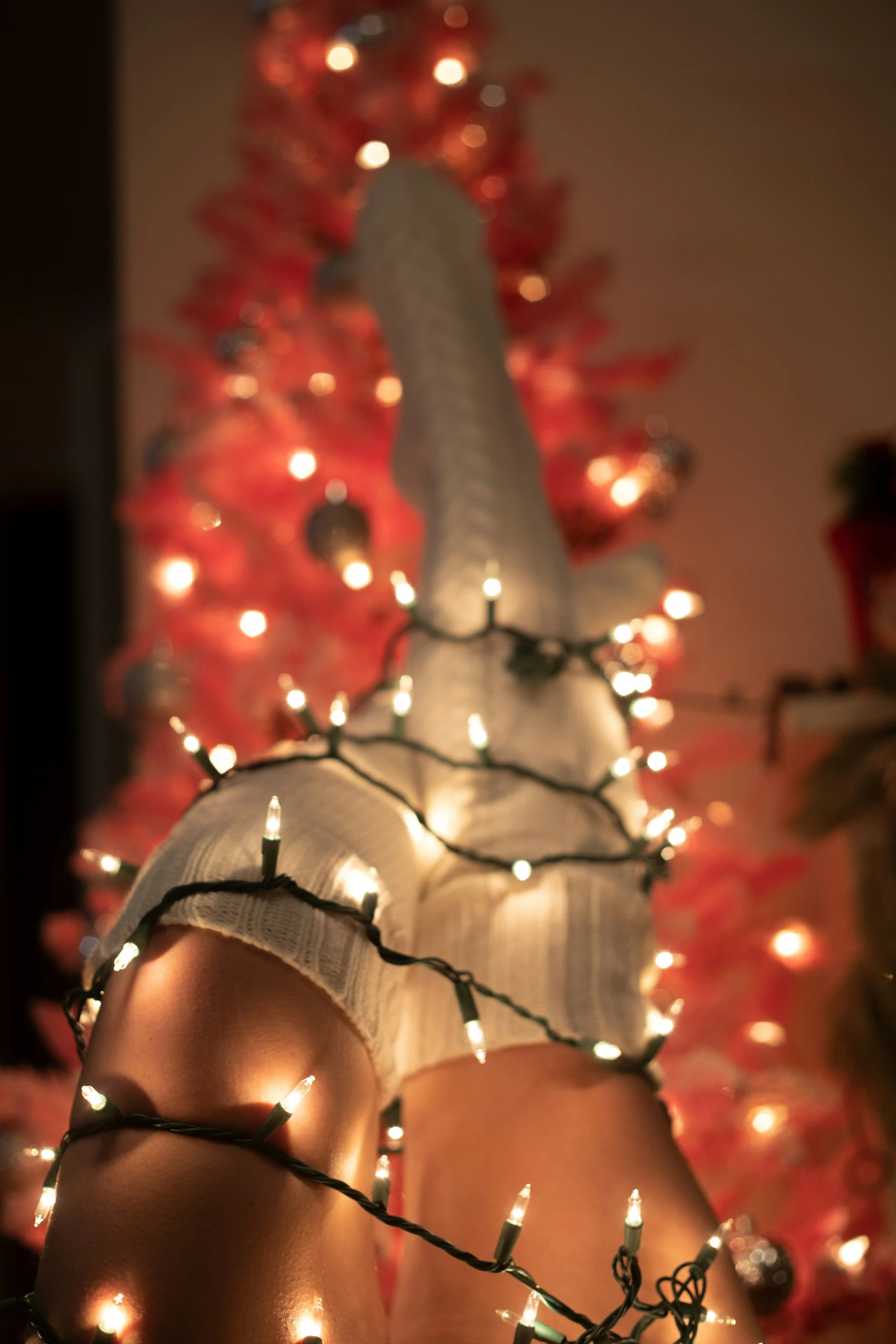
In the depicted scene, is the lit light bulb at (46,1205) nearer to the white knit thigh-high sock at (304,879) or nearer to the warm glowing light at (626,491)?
the white knit thigh-high sock at (304,879)

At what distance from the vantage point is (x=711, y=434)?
1.58 m

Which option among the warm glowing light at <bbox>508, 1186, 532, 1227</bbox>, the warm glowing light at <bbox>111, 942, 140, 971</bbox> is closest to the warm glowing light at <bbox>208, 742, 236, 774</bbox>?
the warm glowing light at <bbox>111, 942, 140, 971</bbox>

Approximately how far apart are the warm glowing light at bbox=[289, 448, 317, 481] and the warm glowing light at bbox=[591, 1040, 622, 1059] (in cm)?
76

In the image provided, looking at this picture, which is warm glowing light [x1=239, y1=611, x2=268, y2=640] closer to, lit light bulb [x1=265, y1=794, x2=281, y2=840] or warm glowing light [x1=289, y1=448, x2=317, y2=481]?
warm glowing light [x1=289, y1=448, x2=317, y2=481]

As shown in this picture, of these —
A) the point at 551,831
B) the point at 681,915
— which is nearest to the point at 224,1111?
the point at 551,831

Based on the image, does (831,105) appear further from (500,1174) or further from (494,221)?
(500,1174)

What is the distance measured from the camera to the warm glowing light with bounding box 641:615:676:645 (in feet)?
3.79

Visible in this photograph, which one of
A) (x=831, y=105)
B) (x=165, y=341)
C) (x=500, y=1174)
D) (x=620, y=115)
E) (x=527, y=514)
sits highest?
(x=620, y=115)

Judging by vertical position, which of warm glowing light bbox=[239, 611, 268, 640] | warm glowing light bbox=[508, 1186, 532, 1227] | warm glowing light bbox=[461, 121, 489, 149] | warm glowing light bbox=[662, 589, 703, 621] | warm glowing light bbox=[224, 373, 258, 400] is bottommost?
warm glowing light bbox=[508, 1186, 532, 1227]

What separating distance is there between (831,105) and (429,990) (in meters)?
1.62

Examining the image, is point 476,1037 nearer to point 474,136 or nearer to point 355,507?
point 355,507

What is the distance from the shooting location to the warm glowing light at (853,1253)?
0.89m

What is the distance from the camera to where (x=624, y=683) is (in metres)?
0.69

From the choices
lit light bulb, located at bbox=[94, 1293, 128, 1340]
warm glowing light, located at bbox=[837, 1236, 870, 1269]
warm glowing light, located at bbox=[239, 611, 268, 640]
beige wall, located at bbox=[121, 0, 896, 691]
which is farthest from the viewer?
beige wall, located at bbox=[121, 0, 896, 691]
